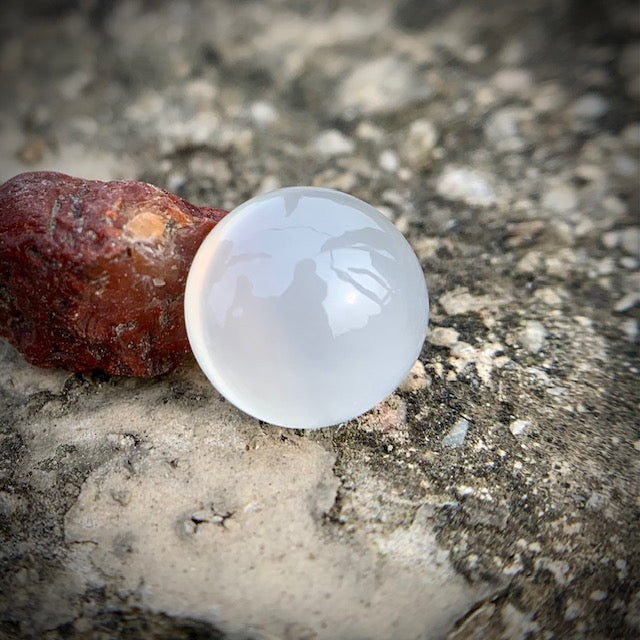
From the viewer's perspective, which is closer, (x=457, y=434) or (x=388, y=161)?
(x=457, y=434)

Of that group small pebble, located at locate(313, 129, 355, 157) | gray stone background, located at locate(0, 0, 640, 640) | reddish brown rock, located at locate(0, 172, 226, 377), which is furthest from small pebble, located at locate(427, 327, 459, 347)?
small pebble, located at locate(313, 129, 355, 157)

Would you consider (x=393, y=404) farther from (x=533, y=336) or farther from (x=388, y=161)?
(x=388, y=161)

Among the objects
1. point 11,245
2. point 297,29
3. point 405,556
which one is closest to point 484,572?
point 405,556

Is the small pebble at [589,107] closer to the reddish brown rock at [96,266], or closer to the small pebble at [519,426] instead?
the small pebble at [519,426]

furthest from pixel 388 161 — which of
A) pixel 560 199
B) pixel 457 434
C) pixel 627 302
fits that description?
pixel 457 434

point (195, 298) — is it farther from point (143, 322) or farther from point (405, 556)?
point (405, 556)

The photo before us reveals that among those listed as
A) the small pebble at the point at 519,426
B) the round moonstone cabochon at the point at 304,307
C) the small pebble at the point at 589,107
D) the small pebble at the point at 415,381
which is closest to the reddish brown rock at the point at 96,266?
the round moonstone cabochon at the point at 304,307
